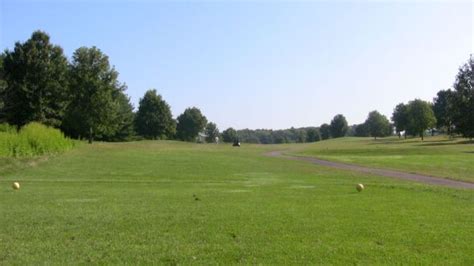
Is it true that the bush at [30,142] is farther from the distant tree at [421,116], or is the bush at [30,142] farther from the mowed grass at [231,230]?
the distant tree at [421,116]

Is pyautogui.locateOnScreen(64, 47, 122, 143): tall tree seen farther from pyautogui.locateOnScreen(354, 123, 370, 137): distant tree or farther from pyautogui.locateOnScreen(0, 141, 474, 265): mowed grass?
pyautogui.locateOnScreen(354, 123, 370, 137): distant tree

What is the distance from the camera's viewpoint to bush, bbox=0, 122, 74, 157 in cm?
3259

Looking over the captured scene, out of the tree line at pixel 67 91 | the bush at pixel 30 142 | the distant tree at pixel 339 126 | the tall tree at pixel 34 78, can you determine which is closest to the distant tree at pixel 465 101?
the tree line at pixel 67 91

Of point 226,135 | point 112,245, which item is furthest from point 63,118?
point 226,135

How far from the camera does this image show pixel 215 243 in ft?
26.8

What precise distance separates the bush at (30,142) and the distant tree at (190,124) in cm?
11314

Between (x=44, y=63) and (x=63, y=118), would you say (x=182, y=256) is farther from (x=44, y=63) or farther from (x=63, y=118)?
(x=63, y=118)

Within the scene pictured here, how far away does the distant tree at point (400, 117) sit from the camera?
12825 cm

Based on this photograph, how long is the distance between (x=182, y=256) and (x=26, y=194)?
1025cm

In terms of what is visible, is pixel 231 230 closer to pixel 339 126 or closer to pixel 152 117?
pixel 152 117

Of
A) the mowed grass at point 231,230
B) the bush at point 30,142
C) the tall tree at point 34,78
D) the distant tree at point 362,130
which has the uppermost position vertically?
the tall tree at point 34,78

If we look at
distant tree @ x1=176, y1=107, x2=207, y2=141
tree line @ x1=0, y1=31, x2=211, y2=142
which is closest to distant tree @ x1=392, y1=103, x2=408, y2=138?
distant tree @ x1=176, y1=107, x2=207, y2=141

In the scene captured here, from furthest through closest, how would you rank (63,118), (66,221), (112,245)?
(63,118)
(66,221)
(112,245)

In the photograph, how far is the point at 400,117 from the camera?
133 metres
